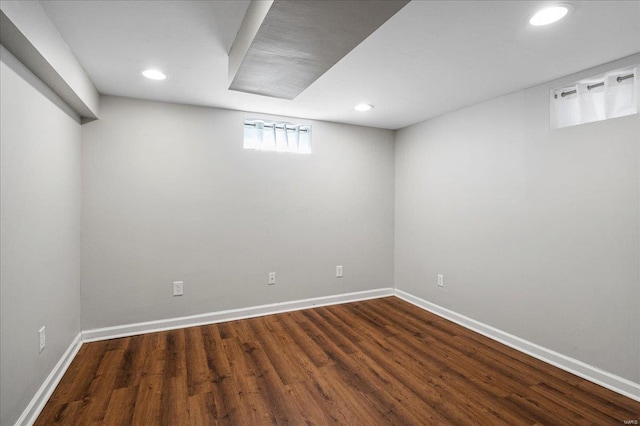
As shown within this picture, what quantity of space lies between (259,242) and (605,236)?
304 cm

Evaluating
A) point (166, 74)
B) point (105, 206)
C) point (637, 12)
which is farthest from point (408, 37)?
point (105, 206)

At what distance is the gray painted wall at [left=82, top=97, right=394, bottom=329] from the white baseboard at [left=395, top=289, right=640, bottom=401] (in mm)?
1196

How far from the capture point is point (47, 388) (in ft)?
6.55

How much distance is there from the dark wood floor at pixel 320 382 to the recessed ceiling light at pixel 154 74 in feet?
7.52

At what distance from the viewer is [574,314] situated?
235 cm

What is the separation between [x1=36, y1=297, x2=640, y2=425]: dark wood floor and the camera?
185 cm

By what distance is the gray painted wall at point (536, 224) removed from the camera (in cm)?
211

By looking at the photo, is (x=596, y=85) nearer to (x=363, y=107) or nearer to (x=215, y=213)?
(x=363, y=107)

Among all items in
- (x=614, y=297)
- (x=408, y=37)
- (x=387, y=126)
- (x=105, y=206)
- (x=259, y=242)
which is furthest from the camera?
(x=387, y=126)

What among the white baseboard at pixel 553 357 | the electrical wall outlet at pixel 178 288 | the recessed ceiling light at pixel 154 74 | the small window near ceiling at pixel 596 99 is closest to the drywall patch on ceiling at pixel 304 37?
the recessed ceiling light at pixel 154 74

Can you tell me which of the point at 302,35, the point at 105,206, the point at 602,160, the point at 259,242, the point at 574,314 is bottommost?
the point at 574,314

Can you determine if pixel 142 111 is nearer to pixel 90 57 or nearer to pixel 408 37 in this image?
pixel 90 57

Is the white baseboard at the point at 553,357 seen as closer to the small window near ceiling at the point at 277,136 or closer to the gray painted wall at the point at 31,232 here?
the small window near ceiling at the point at 277,136

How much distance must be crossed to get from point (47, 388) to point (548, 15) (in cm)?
372
